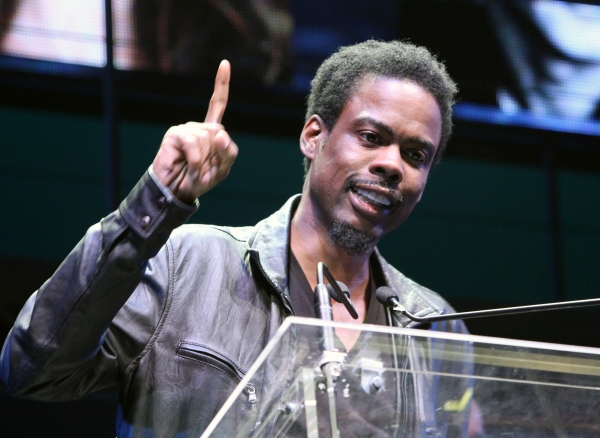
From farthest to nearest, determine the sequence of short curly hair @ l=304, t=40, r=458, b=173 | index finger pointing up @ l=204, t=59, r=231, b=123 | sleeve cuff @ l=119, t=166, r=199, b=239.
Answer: short curly hair @ l=304, t=40, r=458, b=173 → index finger pointing up @ l=204, t=59, r=231, b=123 → sleeve cuff @ l=119, t=166, r=199, b=239

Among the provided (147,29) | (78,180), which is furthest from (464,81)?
(78,180)

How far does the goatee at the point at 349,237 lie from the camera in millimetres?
2217

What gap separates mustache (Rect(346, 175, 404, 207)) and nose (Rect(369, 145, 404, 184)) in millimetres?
13

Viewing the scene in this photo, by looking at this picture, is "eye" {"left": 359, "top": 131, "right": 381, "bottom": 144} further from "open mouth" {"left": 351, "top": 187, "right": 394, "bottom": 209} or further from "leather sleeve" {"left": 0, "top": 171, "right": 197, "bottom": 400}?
"leather sleeve" {"left": 0, "top": 171, "right": 197, "bottom": 400}

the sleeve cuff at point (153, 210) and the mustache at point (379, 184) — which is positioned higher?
the sleeve cuff at point (153, 210)

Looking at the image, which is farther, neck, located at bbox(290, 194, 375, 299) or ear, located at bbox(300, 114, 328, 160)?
ear, located at bbox(300, 114, 328, 160)

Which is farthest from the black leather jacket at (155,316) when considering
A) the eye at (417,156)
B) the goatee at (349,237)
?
the eye at (417,156)

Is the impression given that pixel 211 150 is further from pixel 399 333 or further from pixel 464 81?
pixel 464 81

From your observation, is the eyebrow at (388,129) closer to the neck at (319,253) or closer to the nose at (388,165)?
the nose at (388,165)

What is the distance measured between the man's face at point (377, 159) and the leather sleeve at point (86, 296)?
633 mm

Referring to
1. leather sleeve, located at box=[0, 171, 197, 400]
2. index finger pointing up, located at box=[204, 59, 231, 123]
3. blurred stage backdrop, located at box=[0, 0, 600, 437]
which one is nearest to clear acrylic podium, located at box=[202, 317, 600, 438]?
leather sleeve, located at box=[0, 171, 197, 400]

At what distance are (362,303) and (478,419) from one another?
39.8 inches

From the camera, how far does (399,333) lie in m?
1.31

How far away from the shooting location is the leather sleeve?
1.64 metres
